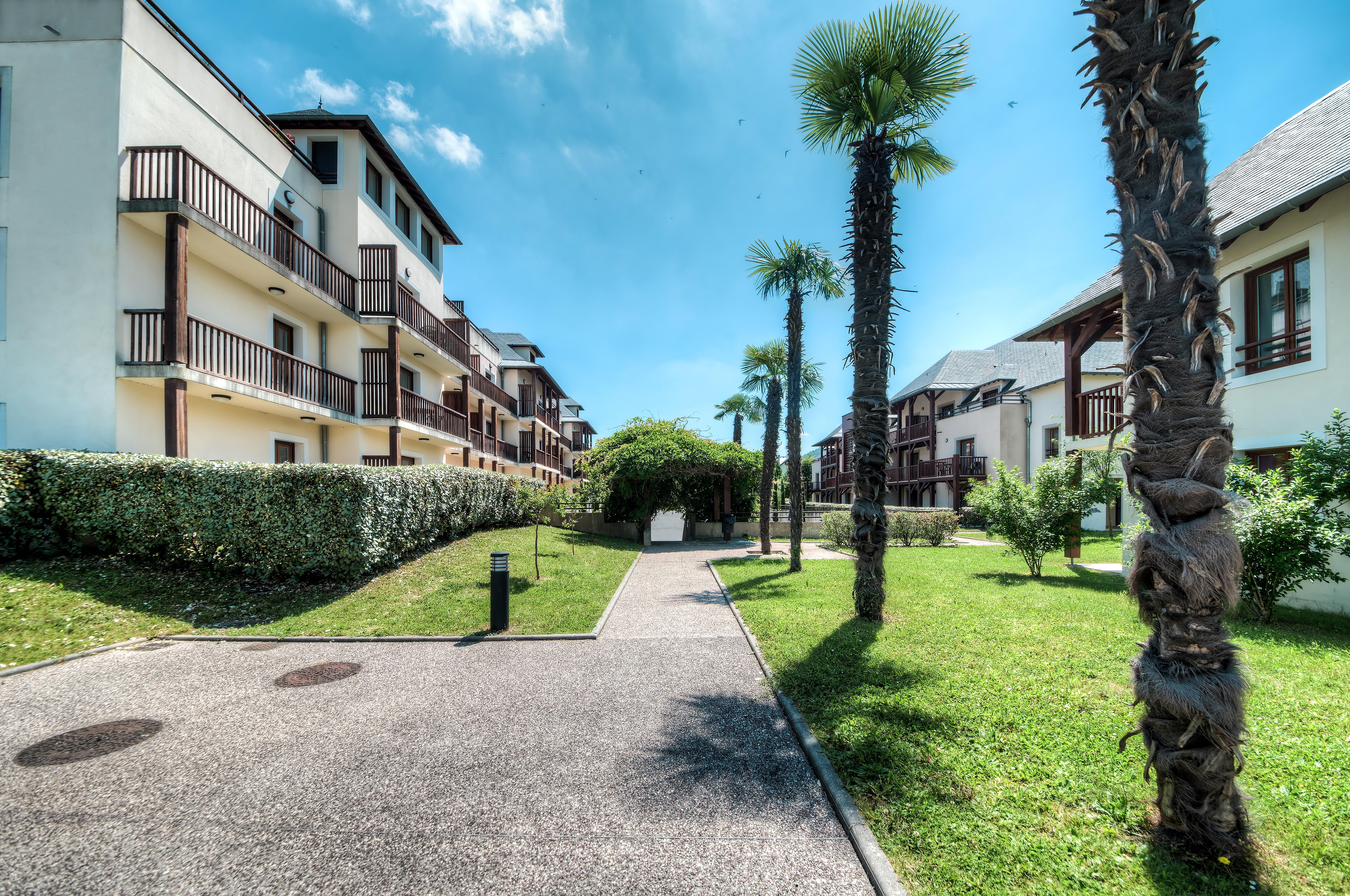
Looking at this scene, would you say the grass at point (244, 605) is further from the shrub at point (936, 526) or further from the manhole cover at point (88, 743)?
the shrub at point (936, 526)

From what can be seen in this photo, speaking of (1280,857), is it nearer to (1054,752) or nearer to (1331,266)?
(1054,752)

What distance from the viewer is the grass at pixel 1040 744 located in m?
2.61

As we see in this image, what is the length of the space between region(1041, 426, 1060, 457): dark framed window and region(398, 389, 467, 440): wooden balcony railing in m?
25.3

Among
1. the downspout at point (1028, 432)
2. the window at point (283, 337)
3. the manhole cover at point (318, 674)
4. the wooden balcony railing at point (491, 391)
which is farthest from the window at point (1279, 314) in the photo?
the wooden balcony railing at point (491, 391)

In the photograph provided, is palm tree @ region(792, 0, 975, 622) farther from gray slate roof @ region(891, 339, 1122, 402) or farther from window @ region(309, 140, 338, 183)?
gray slate roof @ region(891, 339, 1122, 402)

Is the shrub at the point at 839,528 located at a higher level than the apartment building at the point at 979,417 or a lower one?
lower

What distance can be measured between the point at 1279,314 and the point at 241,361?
65.7 feet

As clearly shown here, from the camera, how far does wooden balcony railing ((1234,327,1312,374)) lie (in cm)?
820

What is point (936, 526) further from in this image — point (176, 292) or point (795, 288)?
point (176, 292)

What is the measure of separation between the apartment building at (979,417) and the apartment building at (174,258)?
17.6 meters

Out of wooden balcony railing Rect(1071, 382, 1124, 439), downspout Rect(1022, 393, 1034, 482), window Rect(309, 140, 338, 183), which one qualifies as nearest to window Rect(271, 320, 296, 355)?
window Rect(309, 140, 338, 183)

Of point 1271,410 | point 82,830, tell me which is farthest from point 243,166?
point 1271,410

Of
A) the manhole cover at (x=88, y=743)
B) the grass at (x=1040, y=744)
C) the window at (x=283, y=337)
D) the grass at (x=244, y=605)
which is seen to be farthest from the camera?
the window at (x=283, y=337)

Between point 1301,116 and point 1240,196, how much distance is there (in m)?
3.16
